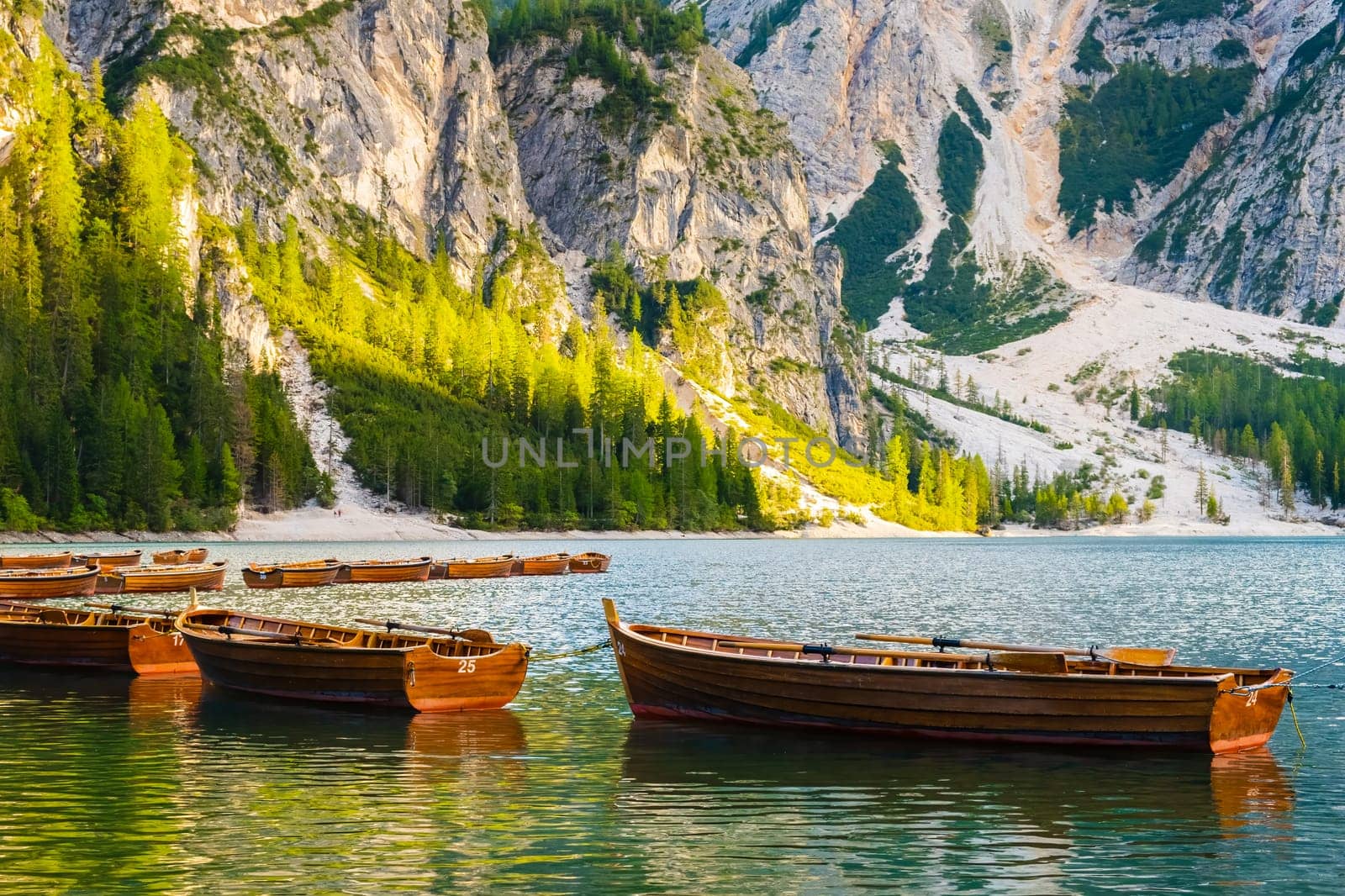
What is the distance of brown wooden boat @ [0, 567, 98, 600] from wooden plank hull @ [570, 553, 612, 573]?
5049 cm

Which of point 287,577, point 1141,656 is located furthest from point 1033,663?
point 287,577

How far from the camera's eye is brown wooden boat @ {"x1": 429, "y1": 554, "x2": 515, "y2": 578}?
354ft

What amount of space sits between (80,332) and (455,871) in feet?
574

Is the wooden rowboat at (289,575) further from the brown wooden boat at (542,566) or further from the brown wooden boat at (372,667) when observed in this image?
A: the brown wooden boat at (372,667)

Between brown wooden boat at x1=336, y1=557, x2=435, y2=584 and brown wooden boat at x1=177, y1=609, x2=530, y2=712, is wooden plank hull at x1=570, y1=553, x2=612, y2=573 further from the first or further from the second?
brown wooden boat at x1=177, y1=609, x2=530, y2=712

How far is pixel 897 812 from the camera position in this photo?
945 inches

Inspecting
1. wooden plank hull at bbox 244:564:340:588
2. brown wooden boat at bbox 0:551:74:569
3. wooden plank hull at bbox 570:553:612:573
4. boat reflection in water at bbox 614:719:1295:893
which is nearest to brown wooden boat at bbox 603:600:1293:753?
boat reflection in water at bbox 614:719:1295:893

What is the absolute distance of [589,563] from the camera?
116 metres

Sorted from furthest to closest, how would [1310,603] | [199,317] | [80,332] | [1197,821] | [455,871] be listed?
[199,317] → [80,332] → [1310,603] → [1197,821] → [455,871]

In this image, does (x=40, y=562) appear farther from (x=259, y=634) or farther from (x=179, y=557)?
(x=259, y=634)

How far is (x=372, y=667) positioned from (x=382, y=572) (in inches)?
2613

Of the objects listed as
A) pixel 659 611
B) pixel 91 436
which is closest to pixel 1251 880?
pixel 659 611

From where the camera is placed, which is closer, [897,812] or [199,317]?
[897,812]

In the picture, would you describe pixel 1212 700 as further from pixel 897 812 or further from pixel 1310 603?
pixel 1310 603
